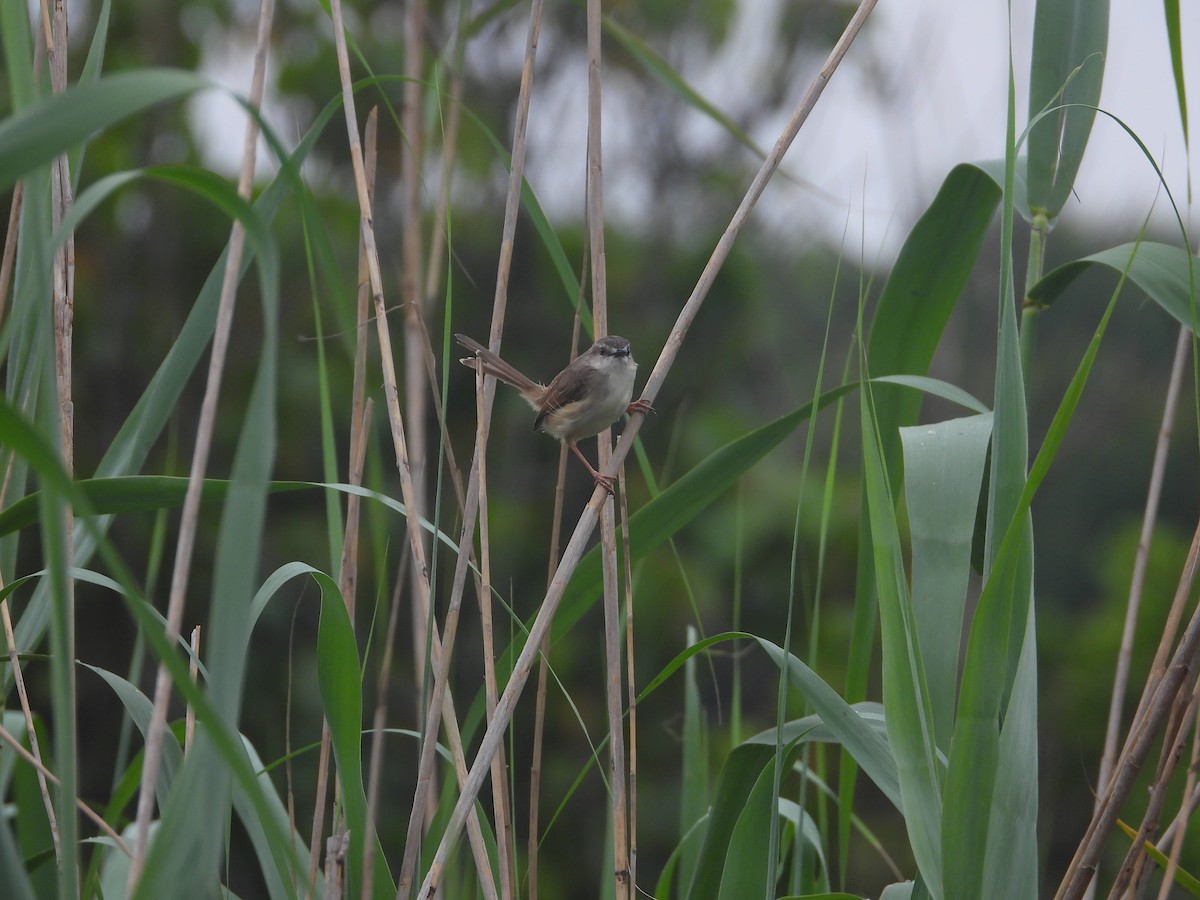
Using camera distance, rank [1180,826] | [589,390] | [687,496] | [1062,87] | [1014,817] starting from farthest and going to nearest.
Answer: [589,390], [687,496], [1062,87], [1180,826], [1014,817]

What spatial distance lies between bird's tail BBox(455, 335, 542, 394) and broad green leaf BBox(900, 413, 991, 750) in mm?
825

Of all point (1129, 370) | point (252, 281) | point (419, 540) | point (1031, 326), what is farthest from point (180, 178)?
point (1129, 370)

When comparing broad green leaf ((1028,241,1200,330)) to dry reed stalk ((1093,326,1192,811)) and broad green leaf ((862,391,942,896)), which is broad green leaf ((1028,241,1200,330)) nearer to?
dry reed stalk ((1093,326,1192,811))

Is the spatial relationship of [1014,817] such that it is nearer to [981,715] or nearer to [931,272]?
[981,715]

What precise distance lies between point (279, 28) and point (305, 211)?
8.21m

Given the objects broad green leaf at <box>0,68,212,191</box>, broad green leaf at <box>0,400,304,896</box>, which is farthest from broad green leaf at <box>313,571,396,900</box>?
broad green leaf at <box>0,68,212,191</box>

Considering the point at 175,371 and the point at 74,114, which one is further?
the point at 175,371

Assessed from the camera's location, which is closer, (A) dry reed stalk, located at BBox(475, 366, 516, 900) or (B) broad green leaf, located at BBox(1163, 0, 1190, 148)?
(B) broad green leaf, located at BBox(1163, 0, 1190, 148)

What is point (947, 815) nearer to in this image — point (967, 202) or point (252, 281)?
point (967, 202)

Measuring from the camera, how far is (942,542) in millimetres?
1556

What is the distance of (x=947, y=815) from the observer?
1.39 metres

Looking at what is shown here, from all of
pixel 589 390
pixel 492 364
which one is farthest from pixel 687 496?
pixel 589 390

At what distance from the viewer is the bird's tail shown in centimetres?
203

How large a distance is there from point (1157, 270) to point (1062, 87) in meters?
0.32
